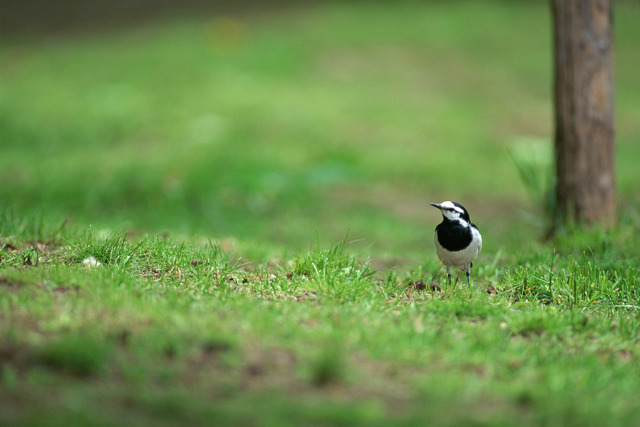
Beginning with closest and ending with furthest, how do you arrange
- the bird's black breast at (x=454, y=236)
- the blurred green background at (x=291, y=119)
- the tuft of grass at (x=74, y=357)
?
1. the tuft of grass at (x=74, y=357)
2. the bird's black breast at (x=454, y=236)
3. the blurred green background at (x=291, y=119)

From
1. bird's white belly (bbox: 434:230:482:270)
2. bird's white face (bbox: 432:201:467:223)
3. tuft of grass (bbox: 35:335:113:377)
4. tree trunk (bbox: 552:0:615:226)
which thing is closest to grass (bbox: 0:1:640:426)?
tuft of grass (bbox: 35:335:113:377)

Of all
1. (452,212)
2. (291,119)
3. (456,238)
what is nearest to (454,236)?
(456,238)

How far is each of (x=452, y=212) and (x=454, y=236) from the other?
164mm

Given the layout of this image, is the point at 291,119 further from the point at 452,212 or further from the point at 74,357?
the point at 74,357

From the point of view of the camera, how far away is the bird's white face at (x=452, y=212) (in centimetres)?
420

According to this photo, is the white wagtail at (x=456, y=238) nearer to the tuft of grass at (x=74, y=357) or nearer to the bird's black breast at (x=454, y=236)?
the bird's black breast at (x=454, y=236)

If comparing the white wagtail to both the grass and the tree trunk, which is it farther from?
the tree trunk

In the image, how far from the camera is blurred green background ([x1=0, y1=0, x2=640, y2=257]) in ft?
23.7

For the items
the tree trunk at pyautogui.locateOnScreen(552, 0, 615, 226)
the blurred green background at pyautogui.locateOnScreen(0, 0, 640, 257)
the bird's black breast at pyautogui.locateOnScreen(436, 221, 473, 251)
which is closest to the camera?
the bird's black breast at pyautogui.locateOnScreen(436, 221, 473, 251)

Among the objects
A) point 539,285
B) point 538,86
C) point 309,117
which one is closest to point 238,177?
point 309,117

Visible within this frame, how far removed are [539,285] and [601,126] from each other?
1.95m

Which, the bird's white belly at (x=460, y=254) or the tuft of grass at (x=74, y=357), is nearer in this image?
the tuft of grass at (x=74, y=357)

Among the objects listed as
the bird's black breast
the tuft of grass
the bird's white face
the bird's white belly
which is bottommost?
the tuft of grass

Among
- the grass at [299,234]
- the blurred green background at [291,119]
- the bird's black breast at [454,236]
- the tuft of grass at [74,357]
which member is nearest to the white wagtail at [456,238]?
the bird's black breast at [454,236]
